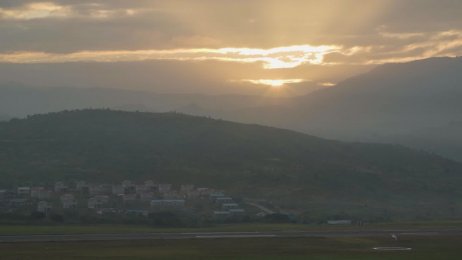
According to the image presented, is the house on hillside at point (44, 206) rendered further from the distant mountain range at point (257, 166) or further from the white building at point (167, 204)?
the distant mountain range at point (257, 166)

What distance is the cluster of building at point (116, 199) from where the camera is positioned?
121m

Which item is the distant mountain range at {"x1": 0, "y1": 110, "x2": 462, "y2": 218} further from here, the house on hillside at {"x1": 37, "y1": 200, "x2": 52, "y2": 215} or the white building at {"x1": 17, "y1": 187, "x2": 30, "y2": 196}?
the house on hillside at {"x1": 37, "y1": 200, "x2": 52, "y2": 215}

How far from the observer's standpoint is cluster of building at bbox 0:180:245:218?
4774 inches

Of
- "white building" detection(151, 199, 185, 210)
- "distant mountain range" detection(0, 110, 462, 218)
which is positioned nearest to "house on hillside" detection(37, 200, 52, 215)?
"white building" detection(151, 199, 185, 210)

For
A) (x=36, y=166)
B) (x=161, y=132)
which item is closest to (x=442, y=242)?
(x=36, y=166)

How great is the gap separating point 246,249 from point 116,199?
2522 inches

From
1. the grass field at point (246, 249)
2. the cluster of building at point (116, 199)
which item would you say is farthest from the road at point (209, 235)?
the cluster of building at point (116, 199)

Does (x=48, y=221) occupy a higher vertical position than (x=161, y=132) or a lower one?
lower

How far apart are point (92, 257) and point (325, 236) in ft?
87.7

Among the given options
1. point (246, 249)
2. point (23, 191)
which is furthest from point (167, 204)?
point (246, 249)

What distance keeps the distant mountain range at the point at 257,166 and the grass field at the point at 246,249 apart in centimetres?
4306

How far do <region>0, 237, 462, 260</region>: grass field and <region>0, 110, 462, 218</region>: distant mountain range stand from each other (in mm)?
43063

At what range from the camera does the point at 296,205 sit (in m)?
131

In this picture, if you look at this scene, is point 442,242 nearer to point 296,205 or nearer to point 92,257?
point 92,257
